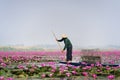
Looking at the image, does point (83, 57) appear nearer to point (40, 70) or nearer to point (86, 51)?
point (86, 51)

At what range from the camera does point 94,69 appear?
1825cm

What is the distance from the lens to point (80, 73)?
1652 cm

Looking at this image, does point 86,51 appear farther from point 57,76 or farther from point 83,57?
point 57,76

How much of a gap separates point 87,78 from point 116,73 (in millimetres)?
2489

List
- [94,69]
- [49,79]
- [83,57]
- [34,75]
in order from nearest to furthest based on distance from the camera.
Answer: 1. [49,79]
2. [34,75]
3. [94,69]
4. [83,57]

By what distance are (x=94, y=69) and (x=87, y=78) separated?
3.30 metres

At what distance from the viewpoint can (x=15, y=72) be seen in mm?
16578

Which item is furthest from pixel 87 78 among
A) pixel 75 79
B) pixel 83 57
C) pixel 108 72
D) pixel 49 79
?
pixel 83 57

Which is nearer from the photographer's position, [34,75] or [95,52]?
[34,75]

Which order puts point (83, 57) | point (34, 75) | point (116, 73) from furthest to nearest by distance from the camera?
1. point (83, 57)
2. point (116, 73)
3. point (34, 75)

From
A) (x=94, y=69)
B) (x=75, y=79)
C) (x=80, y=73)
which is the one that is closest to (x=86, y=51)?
(x=94, y=69)

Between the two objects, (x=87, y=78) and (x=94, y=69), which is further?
(x=94, y=69)

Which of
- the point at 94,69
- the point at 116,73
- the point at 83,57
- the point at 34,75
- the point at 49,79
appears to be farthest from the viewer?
the point at 83,57

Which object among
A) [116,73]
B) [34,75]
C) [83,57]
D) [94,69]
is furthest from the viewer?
[83,57]
